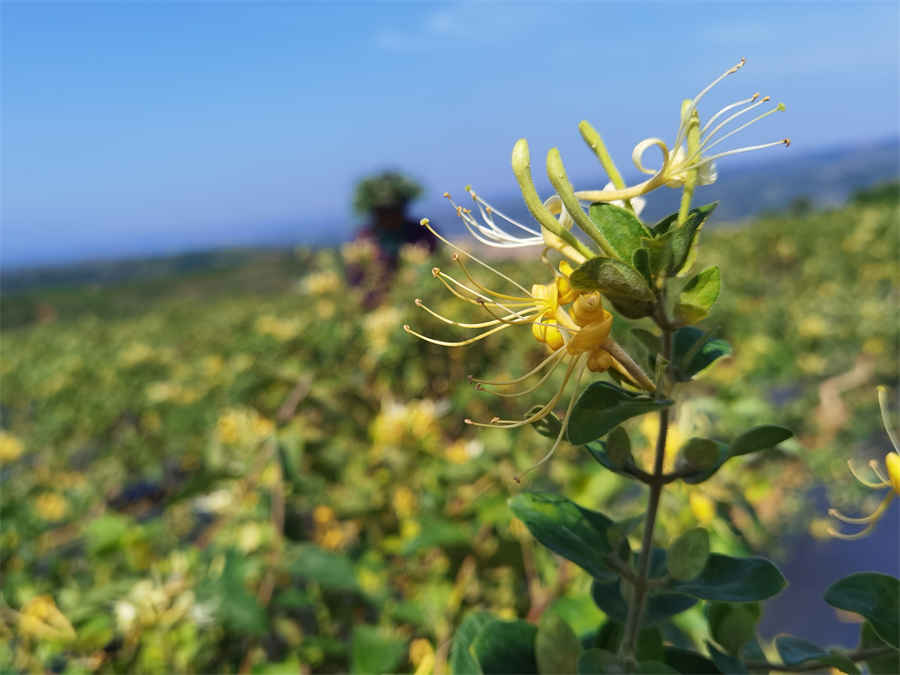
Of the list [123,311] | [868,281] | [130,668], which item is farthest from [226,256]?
[130,668]

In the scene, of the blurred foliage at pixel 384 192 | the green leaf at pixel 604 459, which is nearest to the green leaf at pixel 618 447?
the green leaf at pixel 604 459

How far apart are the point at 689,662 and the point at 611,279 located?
290mm

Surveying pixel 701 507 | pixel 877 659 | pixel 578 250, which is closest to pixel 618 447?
pixel 578 250

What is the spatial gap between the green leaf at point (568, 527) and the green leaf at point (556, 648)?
0.15ft

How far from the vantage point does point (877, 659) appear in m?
0.42

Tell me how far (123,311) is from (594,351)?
384 inches

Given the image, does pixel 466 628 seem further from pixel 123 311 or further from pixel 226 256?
pixel 226 256

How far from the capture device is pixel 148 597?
0.90 m

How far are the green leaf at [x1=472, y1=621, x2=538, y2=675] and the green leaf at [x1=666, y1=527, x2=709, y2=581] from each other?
12 centimetres

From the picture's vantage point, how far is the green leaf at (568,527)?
0.39 meters

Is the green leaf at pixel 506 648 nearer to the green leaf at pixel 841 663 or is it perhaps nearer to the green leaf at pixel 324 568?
the green leaf at pixel 841 663

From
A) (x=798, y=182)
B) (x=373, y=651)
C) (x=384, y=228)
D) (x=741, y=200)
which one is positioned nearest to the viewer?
(x=373, y=651)

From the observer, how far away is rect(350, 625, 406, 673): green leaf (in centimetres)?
66

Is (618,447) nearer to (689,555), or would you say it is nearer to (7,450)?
(689,555)
